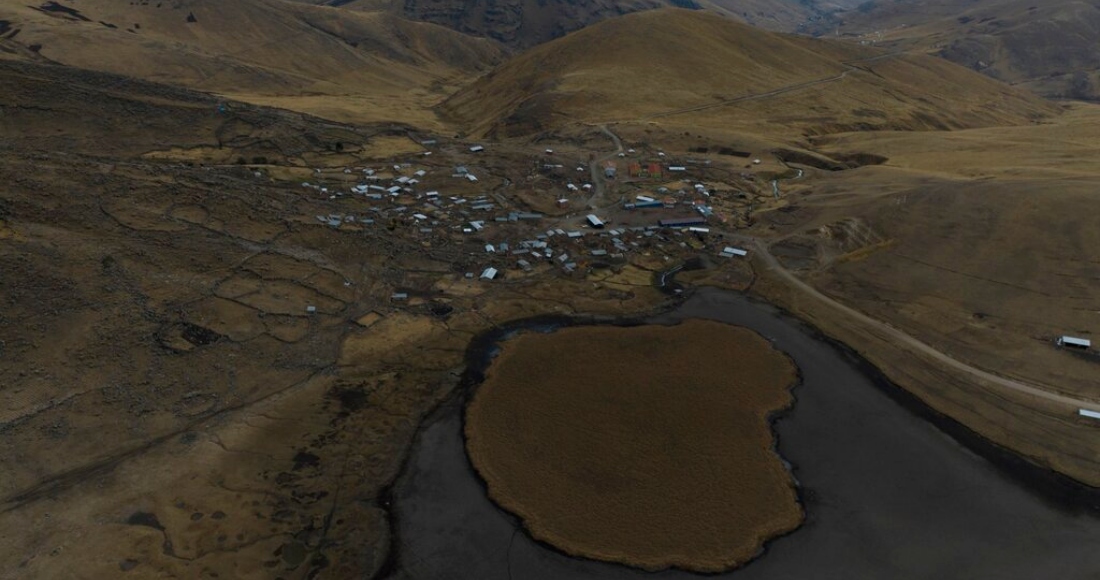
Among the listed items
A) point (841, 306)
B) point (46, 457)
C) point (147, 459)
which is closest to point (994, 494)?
point (841, 306)

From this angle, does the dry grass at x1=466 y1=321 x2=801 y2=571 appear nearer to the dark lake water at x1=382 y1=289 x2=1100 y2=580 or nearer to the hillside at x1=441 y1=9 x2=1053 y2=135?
the dark lake water at x1=382 y1=289 x2=1100 y2=580

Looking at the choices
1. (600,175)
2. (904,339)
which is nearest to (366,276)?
(600,175)

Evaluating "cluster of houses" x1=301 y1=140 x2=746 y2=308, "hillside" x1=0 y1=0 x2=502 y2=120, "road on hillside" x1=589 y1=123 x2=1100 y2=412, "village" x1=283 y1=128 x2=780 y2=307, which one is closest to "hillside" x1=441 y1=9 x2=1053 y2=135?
"village" x1=283 y1=128 x2=780 y2=307

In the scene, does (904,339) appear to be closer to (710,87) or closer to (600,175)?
(600,175)

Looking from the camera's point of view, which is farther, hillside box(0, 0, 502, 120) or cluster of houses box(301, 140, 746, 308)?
hillside box(0, 0, 502, 120)

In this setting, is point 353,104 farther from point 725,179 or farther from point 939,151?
point 939,151

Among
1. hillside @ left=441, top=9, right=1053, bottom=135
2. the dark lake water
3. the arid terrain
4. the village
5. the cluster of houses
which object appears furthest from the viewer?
hillside @ left=441, top=9, right=1053, bottom=135

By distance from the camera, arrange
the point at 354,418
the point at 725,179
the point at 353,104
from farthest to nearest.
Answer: the point at 353,104 → the point at 725,179 → the point at 354,418

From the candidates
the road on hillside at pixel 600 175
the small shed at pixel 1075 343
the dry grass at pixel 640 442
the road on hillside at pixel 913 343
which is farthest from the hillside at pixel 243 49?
the small shed at pixel 1075 343
